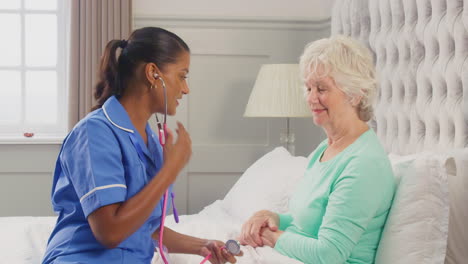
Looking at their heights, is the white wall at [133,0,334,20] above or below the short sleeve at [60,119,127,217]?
above

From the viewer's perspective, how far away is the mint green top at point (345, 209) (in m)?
1.77

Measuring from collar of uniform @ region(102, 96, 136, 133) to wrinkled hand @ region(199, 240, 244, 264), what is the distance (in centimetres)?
43

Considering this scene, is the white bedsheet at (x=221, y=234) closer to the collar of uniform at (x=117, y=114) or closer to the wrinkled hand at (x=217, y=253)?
the wrinkled hand at (x=217, y=253)

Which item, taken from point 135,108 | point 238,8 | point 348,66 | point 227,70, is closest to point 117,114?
point 135,108

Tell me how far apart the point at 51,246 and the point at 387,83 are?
1844 mm

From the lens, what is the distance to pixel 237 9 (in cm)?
445

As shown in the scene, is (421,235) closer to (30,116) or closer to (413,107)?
(413,107)

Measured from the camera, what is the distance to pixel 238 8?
4453 mm

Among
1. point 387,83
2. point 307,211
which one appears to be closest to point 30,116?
point 387,83

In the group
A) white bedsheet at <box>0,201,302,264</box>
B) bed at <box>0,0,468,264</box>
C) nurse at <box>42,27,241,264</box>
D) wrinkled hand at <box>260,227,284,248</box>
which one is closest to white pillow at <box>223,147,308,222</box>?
bed at <box>0,0,468,264</box>

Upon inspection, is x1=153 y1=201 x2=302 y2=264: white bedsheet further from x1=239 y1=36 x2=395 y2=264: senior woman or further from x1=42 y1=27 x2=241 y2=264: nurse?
x1=42 y1=27 x2=241 y2=264: nurse

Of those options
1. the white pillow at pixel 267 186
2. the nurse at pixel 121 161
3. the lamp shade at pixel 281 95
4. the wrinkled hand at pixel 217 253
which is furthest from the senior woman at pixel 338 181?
the lamp shade at pixel 281 95

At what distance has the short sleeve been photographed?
148 centimetres

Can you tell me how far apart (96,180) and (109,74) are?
31 cm
